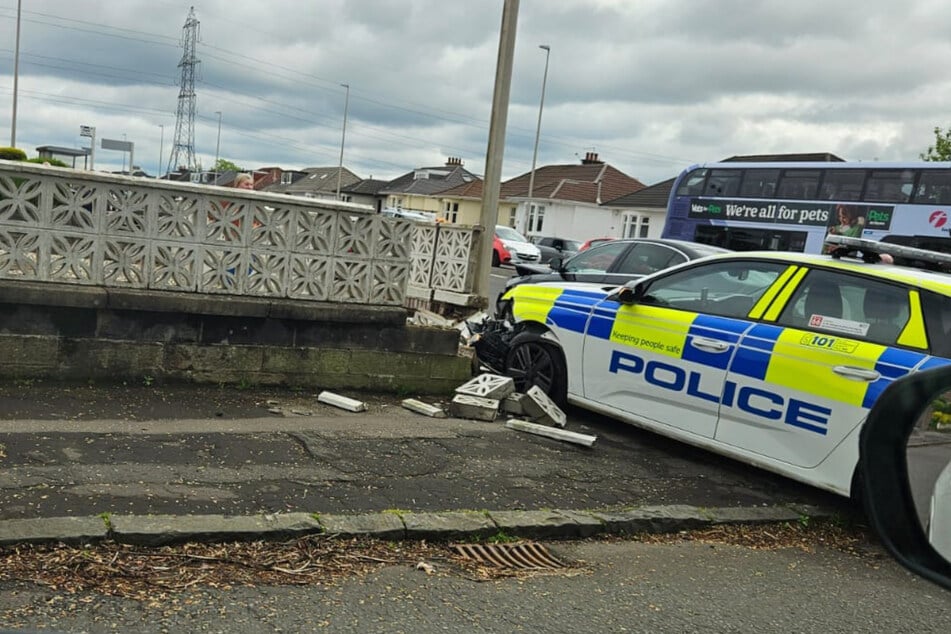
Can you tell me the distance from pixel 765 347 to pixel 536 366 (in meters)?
2.29

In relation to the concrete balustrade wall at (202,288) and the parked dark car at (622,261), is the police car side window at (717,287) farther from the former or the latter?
the parked dark car at (622,261)

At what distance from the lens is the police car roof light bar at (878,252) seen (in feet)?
14.6

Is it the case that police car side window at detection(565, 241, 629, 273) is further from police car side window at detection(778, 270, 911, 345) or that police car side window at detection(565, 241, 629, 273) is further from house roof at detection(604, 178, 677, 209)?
house roof at detection(604, 178, 677, 209)

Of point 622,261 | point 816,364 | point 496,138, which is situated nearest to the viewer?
point 816,364

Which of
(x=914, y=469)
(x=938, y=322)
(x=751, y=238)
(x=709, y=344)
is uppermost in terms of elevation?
(x=751, y=238)

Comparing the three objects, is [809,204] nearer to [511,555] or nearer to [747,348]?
[747,348]

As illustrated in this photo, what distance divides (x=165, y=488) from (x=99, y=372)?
214 cm

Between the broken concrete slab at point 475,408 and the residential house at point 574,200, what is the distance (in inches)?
1637

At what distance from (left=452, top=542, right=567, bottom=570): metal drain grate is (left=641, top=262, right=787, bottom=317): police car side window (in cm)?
241

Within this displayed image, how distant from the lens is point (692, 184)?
2295 centimetres

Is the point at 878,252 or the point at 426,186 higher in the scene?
the point at 426,186

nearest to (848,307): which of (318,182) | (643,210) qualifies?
(643,210)

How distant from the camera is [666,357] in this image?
20.1ft

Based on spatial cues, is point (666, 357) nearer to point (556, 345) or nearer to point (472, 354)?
point (556, 345)
